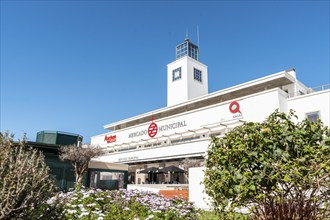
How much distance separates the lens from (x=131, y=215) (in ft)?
23.8

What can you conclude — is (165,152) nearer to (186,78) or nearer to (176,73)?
(186,78)

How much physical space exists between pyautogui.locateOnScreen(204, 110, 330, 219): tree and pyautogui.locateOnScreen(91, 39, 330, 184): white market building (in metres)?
22.6

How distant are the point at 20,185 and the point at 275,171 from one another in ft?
11.5

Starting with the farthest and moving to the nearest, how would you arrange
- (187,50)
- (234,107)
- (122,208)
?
(187,50) → (234,107) → (122,208)

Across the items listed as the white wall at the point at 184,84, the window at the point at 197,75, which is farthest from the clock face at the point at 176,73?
the window at the point at 197,75

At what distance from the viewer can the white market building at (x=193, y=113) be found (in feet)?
86.6

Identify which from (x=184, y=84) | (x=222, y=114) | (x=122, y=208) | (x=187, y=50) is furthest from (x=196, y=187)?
(x=187, y=50)

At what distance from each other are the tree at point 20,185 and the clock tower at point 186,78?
41552 millimetres

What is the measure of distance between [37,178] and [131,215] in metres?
4.33

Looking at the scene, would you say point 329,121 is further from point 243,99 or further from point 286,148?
point 286,148

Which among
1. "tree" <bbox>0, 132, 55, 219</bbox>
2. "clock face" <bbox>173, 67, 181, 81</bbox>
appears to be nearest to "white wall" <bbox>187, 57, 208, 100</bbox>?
"clock face" <bbox>173, 67, 181, 81</bbox>

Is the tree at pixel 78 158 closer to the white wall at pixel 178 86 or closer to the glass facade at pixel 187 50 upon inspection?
the white wall at pixel 178 86

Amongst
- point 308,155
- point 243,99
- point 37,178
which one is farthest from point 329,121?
point 37,178

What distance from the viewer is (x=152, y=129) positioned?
40.3m
